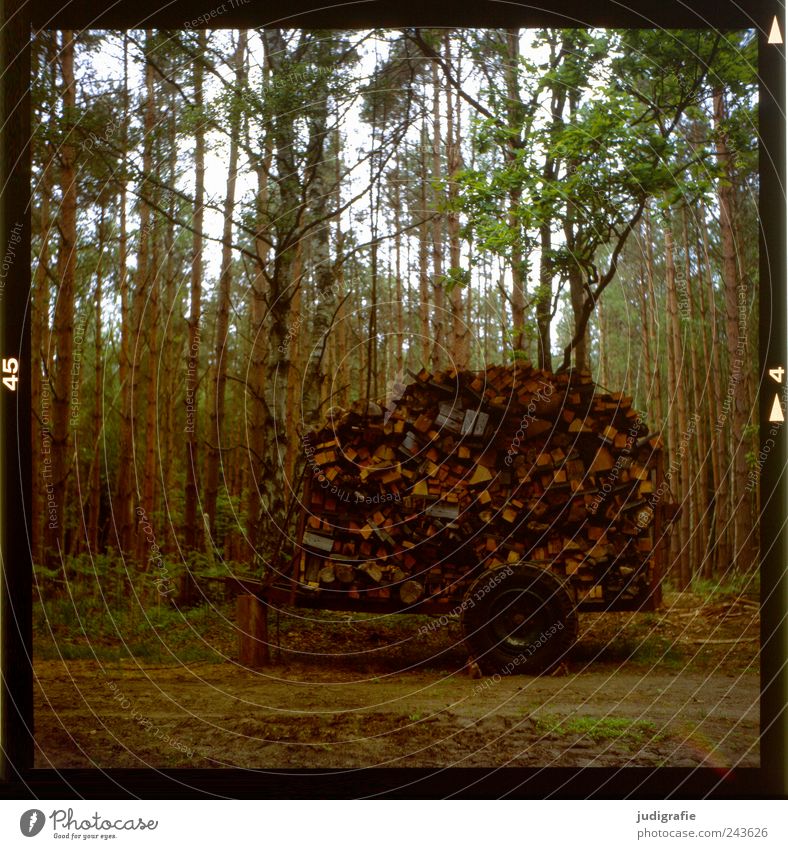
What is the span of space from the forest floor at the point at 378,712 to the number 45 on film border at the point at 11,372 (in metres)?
1.53

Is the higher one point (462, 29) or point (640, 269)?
point (462, 29)

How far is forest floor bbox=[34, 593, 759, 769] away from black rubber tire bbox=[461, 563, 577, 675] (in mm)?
145

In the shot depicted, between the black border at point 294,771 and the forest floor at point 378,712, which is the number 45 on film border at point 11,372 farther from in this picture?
the forest floor at point 378,712

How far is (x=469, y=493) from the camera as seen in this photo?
5418 mm

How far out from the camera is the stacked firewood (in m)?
5.41

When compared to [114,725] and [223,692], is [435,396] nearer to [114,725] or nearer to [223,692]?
[223,692]

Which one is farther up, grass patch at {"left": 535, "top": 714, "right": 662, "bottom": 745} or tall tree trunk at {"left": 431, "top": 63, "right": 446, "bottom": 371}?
tall tree trunk at {"left": 431, "top": 63, "right": 446, "bottom": 371}

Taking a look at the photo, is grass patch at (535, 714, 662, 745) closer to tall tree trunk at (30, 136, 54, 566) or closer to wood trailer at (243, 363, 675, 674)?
wood trailer at (243, 363, 675, 674)

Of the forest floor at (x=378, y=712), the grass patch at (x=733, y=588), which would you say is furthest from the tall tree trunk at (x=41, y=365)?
the grass patch at (x=733, y=588)

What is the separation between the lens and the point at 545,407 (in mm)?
5387

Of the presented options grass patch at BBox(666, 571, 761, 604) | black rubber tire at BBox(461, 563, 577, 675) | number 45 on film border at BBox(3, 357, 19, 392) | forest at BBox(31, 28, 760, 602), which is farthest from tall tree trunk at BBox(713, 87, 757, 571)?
number 45 on film border at BBox(3, 357, 19, 392)

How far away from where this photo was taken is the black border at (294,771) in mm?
4270
